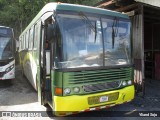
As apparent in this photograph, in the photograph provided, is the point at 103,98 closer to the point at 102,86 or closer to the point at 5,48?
the point at 102,86

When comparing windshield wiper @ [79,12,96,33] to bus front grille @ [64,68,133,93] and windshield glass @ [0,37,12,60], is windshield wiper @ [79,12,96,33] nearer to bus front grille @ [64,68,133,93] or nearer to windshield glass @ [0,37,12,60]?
bus front grille @ [64,68,133,93]

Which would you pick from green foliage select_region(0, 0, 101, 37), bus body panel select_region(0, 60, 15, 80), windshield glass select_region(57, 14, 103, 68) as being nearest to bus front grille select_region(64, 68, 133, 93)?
windshield glass select_region(57, 14, 103, 68)

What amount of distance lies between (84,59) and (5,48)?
18.1ft

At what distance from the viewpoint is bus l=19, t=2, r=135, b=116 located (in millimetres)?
4152

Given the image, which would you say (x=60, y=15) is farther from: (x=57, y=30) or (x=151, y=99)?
(x=151, y=99)

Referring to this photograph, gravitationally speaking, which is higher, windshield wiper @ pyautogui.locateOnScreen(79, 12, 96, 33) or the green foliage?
the green foliage

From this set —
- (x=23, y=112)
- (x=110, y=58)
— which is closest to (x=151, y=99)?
(x=110, y=58)

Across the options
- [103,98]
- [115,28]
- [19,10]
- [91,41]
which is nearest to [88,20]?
[91,41]

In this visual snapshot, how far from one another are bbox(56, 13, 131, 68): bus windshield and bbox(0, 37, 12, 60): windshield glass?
17.1ft

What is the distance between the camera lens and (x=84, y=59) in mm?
4391

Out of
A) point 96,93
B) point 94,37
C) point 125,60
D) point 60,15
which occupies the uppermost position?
point 60,15

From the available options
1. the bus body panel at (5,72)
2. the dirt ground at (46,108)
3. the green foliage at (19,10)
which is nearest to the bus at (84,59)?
the dirt ground at (46,108)

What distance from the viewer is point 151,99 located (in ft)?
22.2

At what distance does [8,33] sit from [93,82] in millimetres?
6057
